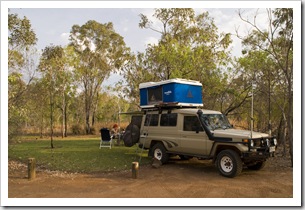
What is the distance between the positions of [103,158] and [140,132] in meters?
1.87

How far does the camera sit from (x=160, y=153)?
10.3m

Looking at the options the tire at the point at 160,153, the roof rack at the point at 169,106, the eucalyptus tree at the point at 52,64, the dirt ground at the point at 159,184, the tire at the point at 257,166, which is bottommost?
the dirt ground at the point at 159,184

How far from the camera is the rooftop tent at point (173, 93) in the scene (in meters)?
9.80

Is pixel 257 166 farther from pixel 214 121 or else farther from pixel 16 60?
pixel 16 60

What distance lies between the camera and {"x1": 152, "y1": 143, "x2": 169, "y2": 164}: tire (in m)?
10.1

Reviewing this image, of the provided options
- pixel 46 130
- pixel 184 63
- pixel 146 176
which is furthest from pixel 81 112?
pixel 146 176

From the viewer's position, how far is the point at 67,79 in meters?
27.2

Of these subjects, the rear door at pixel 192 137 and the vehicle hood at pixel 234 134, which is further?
the rear door at pixel 192 137

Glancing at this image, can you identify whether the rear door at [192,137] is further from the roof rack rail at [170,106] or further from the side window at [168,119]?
the roof rack rail at [170,106]

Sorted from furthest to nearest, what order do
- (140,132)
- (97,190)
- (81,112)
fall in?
(81,112), (140,132), (97,190)

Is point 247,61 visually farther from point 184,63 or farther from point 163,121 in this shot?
point 163,121

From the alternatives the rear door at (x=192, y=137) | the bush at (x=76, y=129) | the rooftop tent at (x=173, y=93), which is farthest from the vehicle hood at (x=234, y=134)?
the bush at (x=76, y=129)

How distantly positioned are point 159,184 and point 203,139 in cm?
222

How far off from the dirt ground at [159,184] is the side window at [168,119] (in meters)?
1.56
